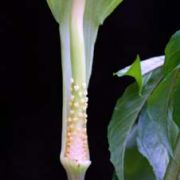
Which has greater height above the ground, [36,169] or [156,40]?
[156,40]

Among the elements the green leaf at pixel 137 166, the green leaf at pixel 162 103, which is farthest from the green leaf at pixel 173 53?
the green leaf at pixel 137 166

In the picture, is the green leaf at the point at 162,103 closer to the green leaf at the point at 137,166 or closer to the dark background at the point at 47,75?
the green leaf at the point at 137,166

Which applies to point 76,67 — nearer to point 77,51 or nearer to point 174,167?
point 77,51

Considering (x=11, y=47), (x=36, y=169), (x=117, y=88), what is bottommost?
(x=36, y=169)

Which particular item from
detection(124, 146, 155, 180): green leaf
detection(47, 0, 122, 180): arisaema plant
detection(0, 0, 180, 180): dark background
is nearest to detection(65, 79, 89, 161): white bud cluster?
detection(47, 0, 122, 180): arisaema plant

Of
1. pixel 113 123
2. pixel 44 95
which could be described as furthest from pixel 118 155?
pixel 44 95

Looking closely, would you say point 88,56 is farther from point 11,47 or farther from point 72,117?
point 11,47
